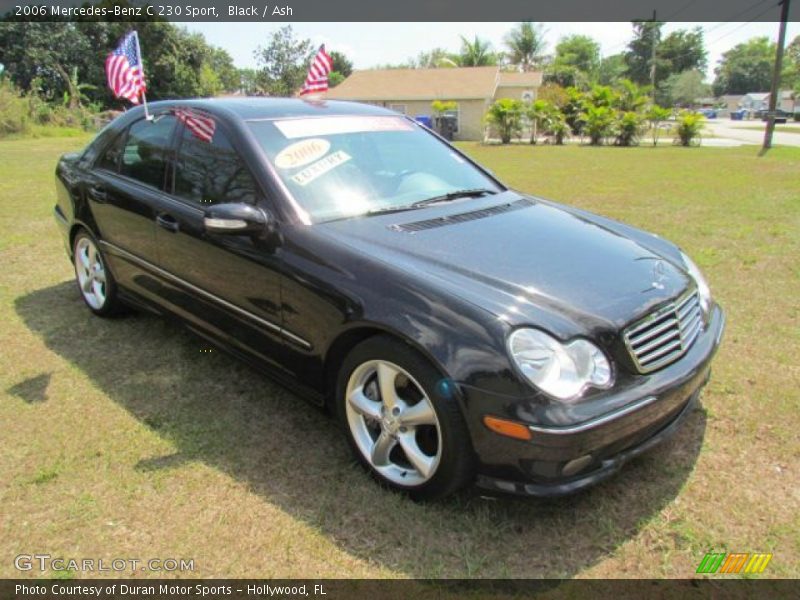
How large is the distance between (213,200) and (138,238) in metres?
0.86

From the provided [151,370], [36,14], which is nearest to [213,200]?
[151,370]

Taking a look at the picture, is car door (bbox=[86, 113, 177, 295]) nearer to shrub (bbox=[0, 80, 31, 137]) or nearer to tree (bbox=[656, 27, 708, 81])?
shrub (bbox=[0, 80, 31, 137])

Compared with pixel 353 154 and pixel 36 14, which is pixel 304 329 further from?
pixel 36 14

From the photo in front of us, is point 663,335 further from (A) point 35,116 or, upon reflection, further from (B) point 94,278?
(A) point 35,116

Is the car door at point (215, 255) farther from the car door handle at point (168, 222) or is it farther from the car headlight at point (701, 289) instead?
the car headlight at point (701, 289)

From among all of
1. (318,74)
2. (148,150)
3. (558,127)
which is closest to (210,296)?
(148,150)

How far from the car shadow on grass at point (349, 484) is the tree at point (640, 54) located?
79346 mm

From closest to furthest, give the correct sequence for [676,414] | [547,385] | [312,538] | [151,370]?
[547,385] < [312,538] < [676,414] < [151,370]

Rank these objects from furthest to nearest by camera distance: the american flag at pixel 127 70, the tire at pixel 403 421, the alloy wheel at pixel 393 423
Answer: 1. the american flag at pixel 127 70
2. the alloy wheel at pixel 393 423
3. the tire at pixel 403 421

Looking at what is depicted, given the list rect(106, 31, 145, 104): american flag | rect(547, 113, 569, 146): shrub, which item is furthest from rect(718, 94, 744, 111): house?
rect(106, 31, 145, 104): american flag

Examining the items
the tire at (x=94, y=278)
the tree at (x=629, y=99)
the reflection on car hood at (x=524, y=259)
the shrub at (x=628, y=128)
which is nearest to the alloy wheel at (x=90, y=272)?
the tire at (x=94, y=278)

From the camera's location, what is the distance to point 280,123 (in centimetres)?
329

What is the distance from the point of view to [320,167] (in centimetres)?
312

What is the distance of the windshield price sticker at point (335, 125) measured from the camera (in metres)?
3.27
